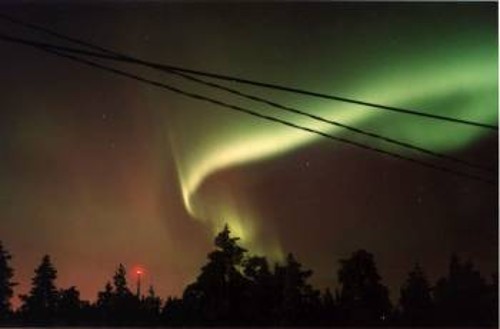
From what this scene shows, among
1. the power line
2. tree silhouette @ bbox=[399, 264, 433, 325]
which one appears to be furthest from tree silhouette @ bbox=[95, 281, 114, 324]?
tree silhouette @ bbox=[399, 264, 433, 325]

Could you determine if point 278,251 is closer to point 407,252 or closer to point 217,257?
point 217,257

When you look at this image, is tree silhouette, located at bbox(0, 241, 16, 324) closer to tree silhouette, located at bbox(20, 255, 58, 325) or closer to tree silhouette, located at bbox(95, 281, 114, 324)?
tree silhouette, located at bbox(20, 255, 58, 325)

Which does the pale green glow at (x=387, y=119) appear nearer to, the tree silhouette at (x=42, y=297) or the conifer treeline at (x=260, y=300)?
the conifer treeline at (x=260, y=300)

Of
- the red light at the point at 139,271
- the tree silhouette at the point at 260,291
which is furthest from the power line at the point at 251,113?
the red light at the point at 139,271

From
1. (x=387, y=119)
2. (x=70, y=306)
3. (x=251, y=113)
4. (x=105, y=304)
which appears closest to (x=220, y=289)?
(x=105, y=304)

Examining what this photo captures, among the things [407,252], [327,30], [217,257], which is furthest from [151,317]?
[327,30]

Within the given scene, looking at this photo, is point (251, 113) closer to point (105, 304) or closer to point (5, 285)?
point (105, 304)

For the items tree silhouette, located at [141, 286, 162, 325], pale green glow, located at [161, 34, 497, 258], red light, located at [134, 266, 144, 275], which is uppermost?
pale green glow, located at [161, 34, 497, 258]
